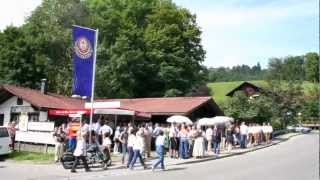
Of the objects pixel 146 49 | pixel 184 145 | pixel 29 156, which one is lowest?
pixel 29 156

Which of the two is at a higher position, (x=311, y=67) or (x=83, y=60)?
(x=311, y=67)

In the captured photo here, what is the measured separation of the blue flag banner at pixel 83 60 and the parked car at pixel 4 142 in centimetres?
539

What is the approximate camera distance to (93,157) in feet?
77.5

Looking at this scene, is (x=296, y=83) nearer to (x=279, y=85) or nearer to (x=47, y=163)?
(x=279, y=85)

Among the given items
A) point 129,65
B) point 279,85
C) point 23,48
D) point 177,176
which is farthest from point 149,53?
point 177,176

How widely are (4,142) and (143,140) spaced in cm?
923

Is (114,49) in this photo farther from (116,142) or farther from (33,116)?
(116,142)

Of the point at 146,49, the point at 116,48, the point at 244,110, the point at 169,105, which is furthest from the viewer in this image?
the point at 146,49

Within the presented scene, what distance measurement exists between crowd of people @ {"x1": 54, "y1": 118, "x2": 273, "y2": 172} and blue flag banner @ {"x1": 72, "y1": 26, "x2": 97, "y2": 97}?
5.87 ft

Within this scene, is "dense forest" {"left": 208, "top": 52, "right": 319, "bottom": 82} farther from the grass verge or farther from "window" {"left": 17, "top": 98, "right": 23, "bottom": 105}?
the grass verge

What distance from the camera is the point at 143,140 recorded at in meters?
23.5

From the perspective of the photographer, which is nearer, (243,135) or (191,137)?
(191,137)

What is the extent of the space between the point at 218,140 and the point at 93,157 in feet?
32.9

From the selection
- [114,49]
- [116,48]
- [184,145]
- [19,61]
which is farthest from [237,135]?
[19,61]
